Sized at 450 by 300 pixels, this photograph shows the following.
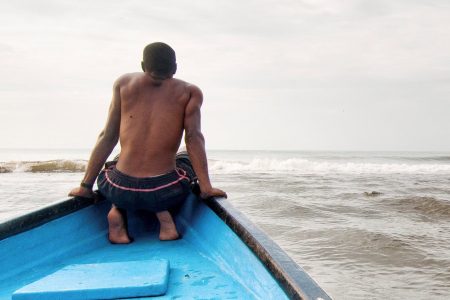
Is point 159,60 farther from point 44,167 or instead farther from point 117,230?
point 44,167

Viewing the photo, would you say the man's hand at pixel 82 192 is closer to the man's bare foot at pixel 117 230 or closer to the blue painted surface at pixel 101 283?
the man's bare foot at pixel 117 230

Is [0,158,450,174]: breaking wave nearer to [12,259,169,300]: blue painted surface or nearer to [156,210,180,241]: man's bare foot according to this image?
[156,210,180,241]: man's bare foot

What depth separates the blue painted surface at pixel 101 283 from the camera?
A: 1.58m

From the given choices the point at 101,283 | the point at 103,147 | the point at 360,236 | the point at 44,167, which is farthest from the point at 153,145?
the point at 44,167

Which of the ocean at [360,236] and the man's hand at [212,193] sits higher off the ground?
the man's hand at [212,193]

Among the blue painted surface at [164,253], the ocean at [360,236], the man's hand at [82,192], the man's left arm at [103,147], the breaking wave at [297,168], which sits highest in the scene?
the man's left arm at [103,147]

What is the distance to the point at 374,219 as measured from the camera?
20.9ft

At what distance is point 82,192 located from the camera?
2.87m

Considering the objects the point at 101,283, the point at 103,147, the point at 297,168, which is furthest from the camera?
the point at 297,168

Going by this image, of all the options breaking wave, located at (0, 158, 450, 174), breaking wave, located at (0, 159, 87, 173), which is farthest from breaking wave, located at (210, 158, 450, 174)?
breaking wave, located at (0, 159, 87, 173)

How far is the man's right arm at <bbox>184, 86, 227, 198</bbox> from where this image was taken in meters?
2.82

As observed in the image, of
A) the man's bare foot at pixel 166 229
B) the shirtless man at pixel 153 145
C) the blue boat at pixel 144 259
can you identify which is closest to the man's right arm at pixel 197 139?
the shirtless man at pixel 153 145

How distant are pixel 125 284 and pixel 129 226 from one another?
139 centimetres

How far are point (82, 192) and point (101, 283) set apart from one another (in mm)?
1322
